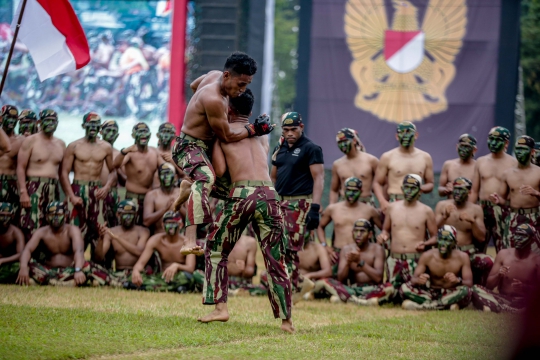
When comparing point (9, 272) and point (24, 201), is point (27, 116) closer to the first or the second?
point (24, 201)

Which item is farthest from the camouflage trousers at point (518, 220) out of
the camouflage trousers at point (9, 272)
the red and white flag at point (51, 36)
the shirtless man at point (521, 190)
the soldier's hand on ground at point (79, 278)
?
the camouflage trousers at point (9, 272)

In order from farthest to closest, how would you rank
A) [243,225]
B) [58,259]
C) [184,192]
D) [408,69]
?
1. [408,69]
2. [58,259]
3. [184,192]
4. [243,225]

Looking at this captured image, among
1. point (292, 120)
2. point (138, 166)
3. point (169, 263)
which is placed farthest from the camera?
point (138, 166)

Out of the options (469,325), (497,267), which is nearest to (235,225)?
(469,325)

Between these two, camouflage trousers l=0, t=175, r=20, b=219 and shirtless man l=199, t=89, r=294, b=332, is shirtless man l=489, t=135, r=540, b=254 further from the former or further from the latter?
camouflage trousers l=0, t=175, r=20, b=219

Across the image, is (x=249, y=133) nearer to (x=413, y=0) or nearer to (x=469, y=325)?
(x=469, y=325)

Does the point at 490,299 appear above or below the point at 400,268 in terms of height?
below

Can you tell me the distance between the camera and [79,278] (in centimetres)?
1005

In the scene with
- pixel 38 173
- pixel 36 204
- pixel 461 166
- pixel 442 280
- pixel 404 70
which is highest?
pixel 404 70

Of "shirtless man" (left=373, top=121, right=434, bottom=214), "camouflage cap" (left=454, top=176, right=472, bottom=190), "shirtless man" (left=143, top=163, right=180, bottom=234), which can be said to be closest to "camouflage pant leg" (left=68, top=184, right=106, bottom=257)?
"shirtless man" (left=143, top=163, right=180, bottom=234)

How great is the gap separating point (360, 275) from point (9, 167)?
4.92 m

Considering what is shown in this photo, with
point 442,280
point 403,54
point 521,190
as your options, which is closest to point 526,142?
point 521,190

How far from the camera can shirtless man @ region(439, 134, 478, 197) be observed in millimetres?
11016

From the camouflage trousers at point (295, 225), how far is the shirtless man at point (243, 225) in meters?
2.05
